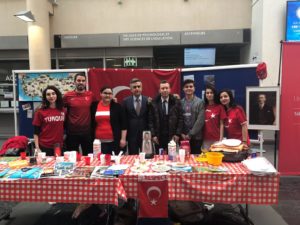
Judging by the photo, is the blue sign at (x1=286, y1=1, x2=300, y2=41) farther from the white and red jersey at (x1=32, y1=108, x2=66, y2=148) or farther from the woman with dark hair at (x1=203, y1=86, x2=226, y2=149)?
the white and red jersey at (x1=32, y1=108, x2=66, y2=148)

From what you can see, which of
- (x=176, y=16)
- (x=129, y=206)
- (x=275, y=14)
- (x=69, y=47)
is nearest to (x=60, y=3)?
(x=69, y=47)

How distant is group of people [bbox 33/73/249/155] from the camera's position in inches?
148

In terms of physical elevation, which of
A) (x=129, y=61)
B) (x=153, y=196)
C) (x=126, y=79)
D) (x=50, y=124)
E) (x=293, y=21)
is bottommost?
(x=153, y=196)

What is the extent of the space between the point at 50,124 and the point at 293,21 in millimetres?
5796

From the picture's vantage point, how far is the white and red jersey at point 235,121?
3852 mm

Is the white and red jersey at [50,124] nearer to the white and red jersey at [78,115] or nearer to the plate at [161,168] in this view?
the white and red jersey at [78,115]

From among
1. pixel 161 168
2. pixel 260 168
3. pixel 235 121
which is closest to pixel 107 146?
pixel 161 168

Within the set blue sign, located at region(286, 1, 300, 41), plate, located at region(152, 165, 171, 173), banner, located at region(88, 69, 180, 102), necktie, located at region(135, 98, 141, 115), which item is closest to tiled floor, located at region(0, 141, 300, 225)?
plate, located at region(152, 165, 171, 173)

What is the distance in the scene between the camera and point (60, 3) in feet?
28.0

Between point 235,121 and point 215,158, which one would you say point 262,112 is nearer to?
point 235,121

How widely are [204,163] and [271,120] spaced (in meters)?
2.23

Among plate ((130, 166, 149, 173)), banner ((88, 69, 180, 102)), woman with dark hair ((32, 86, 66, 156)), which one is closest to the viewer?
plate ((130, 166, 149, 173))

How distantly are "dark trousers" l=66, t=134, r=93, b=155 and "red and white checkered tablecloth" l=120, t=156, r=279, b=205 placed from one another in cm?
153

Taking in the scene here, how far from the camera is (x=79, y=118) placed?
12.6 ft
